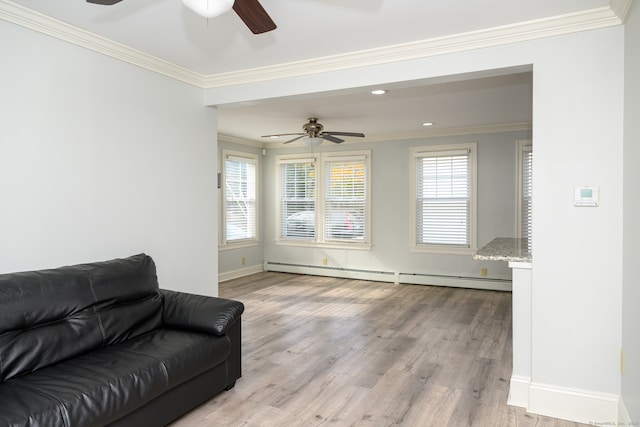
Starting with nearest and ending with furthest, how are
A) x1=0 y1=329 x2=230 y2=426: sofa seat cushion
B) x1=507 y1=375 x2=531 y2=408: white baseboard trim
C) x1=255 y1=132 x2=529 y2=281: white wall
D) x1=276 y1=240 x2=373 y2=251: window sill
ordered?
x1=0 y1=329 x2=230 y2=426: sofa seat cushion, x1=507 y1=375 x2=531 y2=408: white baseboard trim, x1=255 y1=132 x2=529 y2=281: white wall, x1=276 y1=240 x2=373 y2=251: window sill

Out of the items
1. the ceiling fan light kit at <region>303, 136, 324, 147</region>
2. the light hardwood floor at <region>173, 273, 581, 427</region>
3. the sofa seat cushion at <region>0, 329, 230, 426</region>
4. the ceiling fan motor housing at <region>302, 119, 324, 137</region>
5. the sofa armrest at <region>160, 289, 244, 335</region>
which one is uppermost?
the ceiling fan motor housing at <region>302, 119, 324, 137</region>

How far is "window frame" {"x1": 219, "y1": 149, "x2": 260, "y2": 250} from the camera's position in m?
7.36

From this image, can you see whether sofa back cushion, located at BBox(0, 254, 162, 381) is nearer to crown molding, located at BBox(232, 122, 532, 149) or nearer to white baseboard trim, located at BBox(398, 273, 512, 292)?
crown molding, located at BBox(232, 122, 532, 149)

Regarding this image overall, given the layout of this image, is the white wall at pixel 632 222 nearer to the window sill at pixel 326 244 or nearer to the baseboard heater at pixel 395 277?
the baseboard heater at pixel 395 277

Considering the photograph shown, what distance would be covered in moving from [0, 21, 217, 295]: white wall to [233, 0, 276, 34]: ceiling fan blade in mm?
1621

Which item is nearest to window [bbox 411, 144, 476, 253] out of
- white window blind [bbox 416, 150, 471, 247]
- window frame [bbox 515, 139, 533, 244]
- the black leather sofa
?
white window blind [bbox 416, 150, 471, 247]

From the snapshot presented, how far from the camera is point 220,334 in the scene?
2.81 meters

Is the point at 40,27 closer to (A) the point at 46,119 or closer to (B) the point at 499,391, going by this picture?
(A) the point at 46,119

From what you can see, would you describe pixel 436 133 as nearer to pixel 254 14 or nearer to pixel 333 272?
pixel 333 272

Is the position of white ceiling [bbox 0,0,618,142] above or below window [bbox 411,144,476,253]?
above

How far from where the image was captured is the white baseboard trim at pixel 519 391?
2.85 metres

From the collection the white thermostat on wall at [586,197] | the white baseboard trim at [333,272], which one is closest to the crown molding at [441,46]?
the white thermostat on wall at [586,197]

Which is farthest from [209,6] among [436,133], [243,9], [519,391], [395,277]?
[395,277]

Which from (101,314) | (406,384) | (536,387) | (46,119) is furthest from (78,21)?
(536,387)
